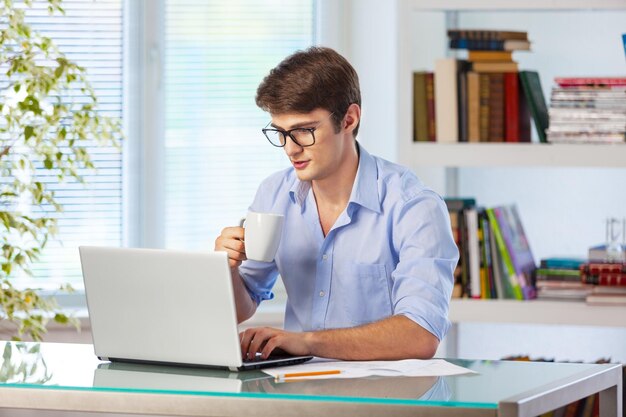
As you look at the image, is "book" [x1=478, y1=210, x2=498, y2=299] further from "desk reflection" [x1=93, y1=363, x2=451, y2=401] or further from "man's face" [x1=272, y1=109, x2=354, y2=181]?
"desk reflection" [x1=93, y1=363, x2=451, y2=401]

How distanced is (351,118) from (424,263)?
0.41m

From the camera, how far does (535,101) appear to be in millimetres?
3250

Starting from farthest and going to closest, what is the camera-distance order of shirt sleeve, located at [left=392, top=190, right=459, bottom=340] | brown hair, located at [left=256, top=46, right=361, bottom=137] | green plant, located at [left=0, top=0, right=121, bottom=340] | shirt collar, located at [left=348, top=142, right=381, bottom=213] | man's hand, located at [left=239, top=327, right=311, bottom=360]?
green plant, located at [left=0, top=0, right=121, bottom=340], shirt collar, located at [left=348, top=142, right=381, bottom=213], brown hair, located at [left=256, top=46, right=361, bottom=137], shirt sleeve, located at [left=392, top=190, right=459, bottom=340], man's hand, located at [left=239, top=327, right=311, bottom=360]

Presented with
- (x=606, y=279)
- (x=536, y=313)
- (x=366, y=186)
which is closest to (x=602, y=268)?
(x=606, y=279)

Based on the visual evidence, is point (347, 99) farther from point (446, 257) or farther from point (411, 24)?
point (411, 24)

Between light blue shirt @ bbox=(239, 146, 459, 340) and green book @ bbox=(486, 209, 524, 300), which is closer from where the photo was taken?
light blue shirt @ bbox=(239, 146, 459, 340)

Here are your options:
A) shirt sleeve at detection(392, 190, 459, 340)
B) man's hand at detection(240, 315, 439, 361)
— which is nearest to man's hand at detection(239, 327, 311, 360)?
man's hand at detection(240, 315, 439, 361)

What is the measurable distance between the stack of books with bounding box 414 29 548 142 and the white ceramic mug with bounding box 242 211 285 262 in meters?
1.48

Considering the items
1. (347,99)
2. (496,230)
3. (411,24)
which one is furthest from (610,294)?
(347,99)

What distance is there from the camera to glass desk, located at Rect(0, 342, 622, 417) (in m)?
1.50

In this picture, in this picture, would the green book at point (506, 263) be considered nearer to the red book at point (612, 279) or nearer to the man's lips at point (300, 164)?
the red book at point (612, 279)

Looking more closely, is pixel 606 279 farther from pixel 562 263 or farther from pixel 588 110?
pixel 588 110

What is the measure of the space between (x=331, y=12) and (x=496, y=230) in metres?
1.08

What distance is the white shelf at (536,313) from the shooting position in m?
3.18
